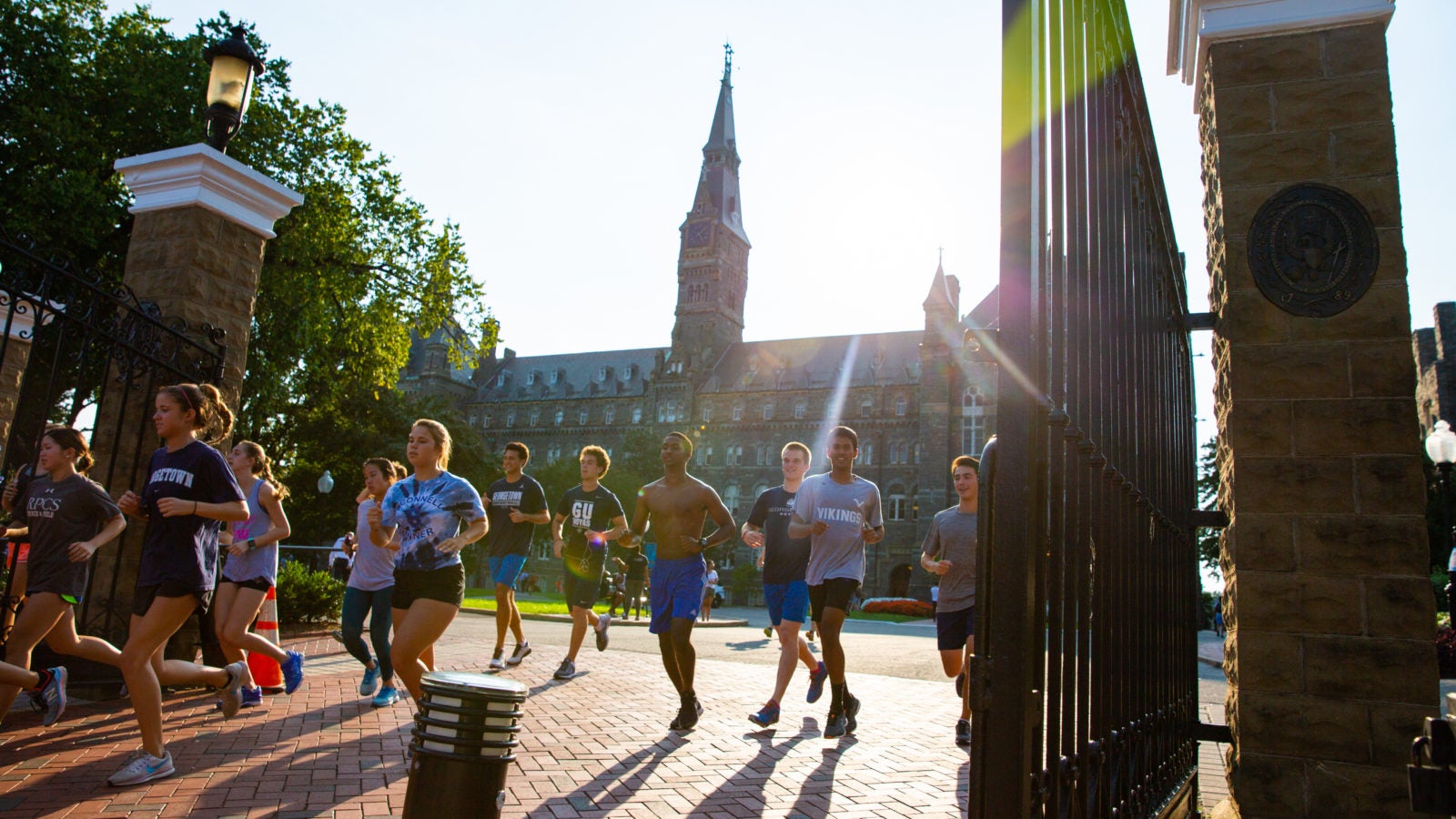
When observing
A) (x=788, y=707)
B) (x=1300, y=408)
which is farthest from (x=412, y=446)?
(x=1300, y=408)

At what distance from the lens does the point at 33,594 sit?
5266 millimetres

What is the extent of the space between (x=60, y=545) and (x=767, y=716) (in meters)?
4.49

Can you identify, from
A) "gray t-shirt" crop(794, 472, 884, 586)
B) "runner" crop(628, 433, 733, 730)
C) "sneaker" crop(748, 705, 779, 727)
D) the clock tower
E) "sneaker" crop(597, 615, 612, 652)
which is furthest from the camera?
the clock tower

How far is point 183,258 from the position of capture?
763cm

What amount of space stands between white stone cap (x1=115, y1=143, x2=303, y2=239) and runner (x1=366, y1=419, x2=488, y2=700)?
326 cm

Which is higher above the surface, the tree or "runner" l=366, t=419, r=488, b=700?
the tree

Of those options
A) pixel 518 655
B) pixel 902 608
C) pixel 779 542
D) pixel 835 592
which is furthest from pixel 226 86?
pixel 902 608

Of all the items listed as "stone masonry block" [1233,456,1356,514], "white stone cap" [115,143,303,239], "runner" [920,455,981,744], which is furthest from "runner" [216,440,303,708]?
"stone masonry block" [1233,456,1356,514]

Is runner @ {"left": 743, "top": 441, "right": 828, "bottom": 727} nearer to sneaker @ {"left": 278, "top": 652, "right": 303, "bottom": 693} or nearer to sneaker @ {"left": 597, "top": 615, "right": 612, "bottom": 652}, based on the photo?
sneaker @ {"left": 597, "top": 615, "right": 612, "bottom": 652}

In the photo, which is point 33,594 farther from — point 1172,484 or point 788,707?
point 1172,484

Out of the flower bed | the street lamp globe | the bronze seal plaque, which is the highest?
the street lamp globe

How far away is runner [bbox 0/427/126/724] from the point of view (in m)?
5.24

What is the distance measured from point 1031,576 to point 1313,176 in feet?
10.3

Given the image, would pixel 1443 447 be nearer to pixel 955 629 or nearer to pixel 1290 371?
pixel 955 629
